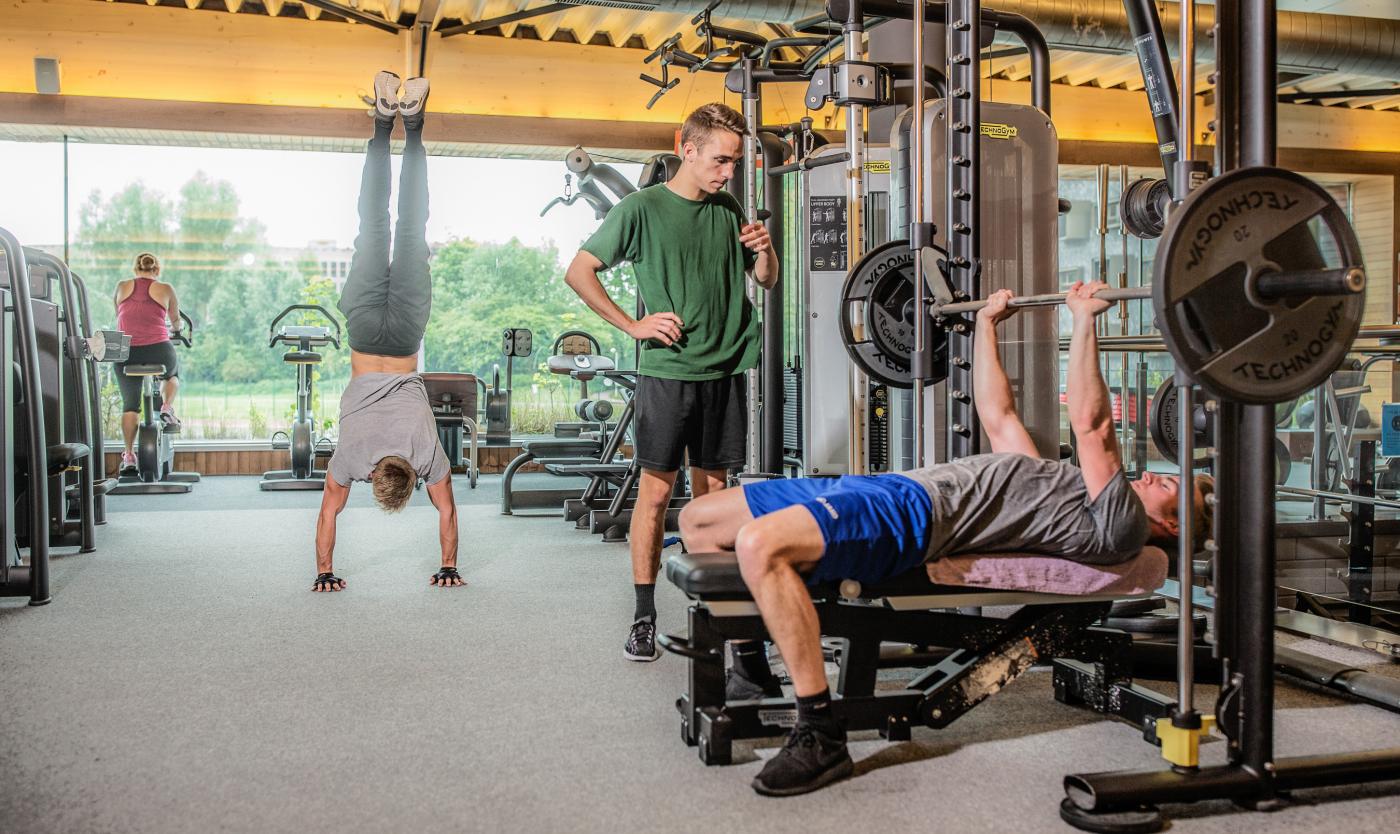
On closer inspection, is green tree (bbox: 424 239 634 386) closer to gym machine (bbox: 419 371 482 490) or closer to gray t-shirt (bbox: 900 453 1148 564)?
gym machine (bbox: 419 371 482 490)

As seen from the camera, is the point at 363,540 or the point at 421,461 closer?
the point at 421,461

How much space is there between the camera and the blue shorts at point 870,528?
210 cm

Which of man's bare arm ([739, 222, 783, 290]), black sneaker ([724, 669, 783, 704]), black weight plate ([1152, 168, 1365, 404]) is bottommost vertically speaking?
black sneaker ([724, 669, 783, 704])

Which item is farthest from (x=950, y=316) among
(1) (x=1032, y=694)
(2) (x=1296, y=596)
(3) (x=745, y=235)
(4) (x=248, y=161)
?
(4) (x=248, y=161)

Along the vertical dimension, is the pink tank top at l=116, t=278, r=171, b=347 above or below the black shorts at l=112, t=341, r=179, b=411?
above

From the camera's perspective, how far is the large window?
26.8 feet

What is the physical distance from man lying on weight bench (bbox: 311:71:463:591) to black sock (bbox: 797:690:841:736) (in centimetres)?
209

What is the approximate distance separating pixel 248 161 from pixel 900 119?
6.38 metres

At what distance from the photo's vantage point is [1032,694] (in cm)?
265

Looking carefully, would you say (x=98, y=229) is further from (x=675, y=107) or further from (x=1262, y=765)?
(x=1262, y=765)

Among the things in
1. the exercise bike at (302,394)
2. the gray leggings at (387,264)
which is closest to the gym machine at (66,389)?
the gray leggings at (387,264)

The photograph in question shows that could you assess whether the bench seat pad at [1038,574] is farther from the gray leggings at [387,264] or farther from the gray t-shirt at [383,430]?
the gray leggings at [387,264]

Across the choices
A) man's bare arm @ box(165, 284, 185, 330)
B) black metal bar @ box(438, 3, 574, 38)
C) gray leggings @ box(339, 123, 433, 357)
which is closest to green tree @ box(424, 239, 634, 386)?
black metal bar @ box(438, 3, 574, 38)

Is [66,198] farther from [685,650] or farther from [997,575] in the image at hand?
[997,575]
